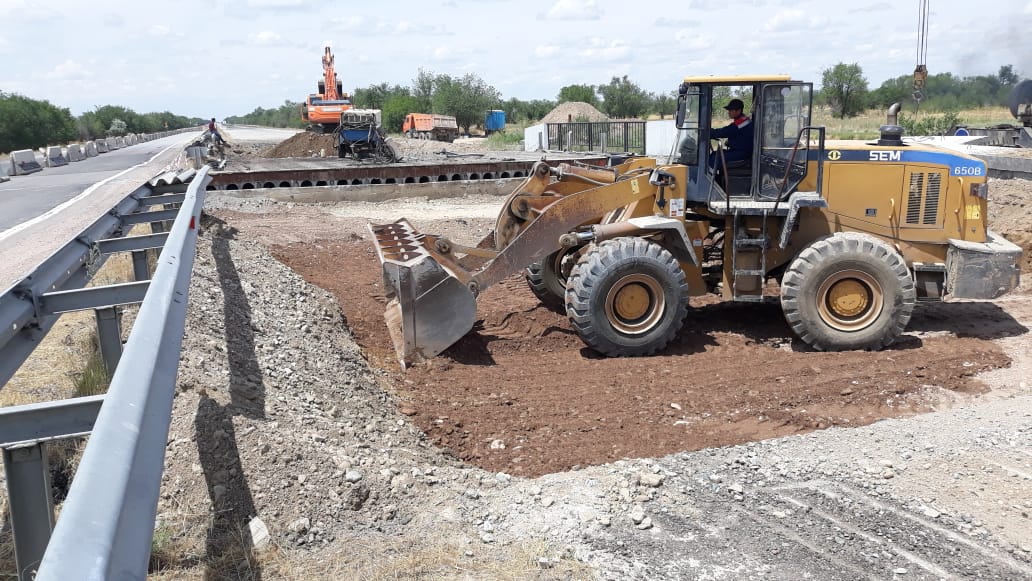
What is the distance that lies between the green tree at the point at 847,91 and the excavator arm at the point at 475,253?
2020 inches

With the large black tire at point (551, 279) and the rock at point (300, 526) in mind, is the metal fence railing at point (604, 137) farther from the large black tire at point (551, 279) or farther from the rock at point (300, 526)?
the rock at point (300, 526)

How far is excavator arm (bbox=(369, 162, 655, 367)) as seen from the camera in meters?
7.68

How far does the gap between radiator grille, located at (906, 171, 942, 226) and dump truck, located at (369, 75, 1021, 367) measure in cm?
1

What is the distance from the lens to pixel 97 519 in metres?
1.83

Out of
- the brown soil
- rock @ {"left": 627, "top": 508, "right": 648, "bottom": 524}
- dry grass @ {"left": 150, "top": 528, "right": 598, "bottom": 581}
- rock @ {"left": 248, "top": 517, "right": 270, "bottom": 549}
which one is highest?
rock @ {"left": 248, "top": 517, "right": 270, "bottom": 549}

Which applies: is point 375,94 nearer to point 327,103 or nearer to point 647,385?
point 327,103

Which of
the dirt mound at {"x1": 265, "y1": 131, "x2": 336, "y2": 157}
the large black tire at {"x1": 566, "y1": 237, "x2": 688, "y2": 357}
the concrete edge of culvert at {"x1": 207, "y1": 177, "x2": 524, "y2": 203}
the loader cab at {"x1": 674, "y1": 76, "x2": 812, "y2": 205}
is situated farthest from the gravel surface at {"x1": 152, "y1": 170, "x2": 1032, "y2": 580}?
the dirt mound at {"x1": 265, "y1": 131, "x2": 336, "y2": 157}

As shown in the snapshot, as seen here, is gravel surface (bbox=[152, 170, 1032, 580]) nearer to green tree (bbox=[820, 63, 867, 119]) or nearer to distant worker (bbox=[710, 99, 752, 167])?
distant worker (bbox=[710, 99, 752, 167])

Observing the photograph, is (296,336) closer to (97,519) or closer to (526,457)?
(526,457)

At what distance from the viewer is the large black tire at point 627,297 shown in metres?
7.80

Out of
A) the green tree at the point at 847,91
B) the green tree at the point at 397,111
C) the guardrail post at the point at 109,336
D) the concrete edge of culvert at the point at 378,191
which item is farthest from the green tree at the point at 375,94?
the guardrail post at the point at 109,336

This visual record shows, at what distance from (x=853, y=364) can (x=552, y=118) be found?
1975 inches

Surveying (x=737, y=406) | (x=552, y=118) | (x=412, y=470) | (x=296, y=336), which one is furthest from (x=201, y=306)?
(x=552, y=118)

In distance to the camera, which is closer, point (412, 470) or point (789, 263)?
point (412, 470)
